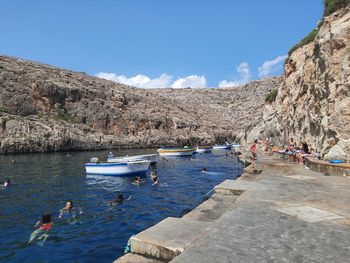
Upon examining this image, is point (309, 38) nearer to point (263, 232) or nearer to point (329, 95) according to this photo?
point (329, 95)

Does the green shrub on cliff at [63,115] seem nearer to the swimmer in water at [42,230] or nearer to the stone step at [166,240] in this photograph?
the swimmer in water at [42,230]

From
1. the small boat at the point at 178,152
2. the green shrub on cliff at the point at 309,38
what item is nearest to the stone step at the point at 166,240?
the green shrub on cliff at the point at 309,38

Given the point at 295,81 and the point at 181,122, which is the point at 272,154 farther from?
the point at 181,122

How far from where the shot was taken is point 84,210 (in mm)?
17391

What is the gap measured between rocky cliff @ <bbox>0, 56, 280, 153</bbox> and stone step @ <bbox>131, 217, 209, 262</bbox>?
193 feet

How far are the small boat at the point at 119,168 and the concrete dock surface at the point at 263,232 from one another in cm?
2077

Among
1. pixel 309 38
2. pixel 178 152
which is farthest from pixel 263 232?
pixel 178 152

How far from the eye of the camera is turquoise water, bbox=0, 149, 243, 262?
1146cm

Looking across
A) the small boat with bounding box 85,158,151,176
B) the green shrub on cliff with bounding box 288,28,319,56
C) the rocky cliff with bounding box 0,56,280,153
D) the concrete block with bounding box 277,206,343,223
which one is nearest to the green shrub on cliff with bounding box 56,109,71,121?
the rocky cliff with bounding box 0,56,280,153

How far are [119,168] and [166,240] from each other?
82.7 feet

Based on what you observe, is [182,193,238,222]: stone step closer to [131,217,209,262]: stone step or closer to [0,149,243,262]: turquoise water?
[131,217,209,262]: stone step

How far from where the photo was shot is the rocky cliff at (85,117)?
2472 inches

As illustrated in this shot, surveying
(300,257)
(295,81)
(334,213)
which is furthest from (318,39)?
(300,257)

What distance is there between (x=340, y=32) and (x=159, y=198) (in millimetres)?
17471
